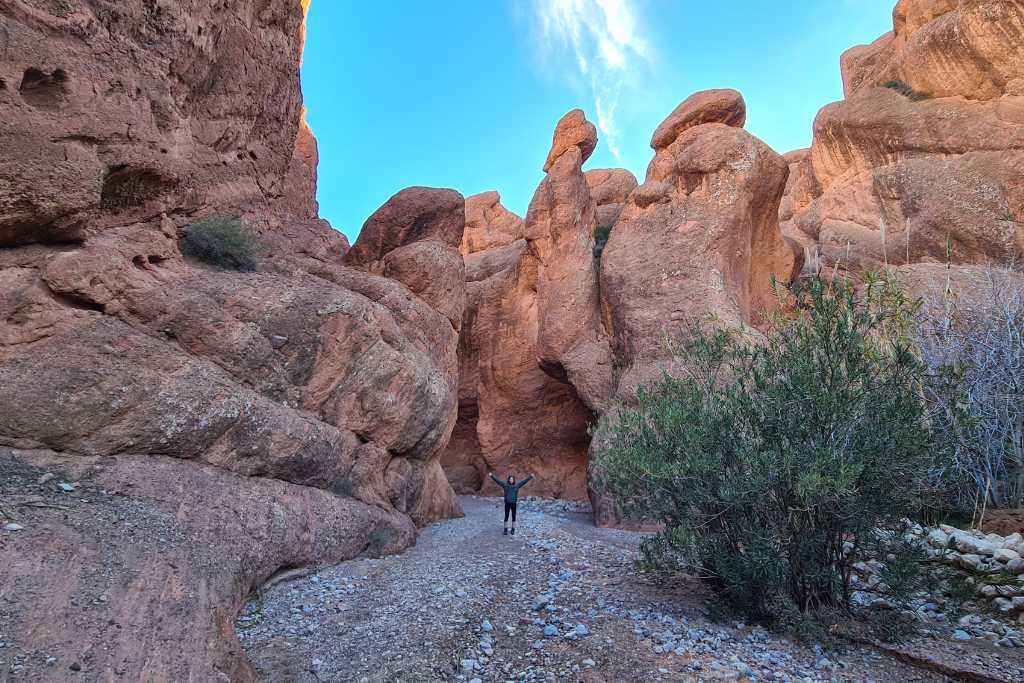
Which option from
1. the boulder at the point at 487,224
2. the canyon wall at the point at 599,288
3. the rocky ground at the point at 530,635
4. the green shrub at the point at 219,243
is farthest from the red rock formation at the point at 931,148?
the boulder at the point at 487,224

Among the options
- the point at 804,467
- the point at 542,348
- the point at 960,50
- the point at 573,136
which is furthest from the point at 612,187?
the point at 804,467

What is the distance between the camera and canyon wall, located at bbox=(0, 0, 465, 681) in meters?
6.08

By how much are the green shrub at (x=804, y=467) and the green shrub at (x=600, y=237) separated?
1767cm

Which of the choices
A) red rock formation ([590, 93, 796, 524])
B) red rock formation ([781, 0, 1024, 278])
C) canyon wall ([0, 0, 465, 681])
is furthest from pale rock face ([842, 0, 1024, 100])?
canyon wall ([0, 0, 465, 681])

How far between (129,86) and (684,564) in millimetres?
11558

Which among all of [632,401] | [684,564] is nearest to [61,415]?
[684,564]

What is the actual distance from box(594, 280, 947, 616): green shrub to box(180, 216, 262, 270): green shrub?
28.4 ft

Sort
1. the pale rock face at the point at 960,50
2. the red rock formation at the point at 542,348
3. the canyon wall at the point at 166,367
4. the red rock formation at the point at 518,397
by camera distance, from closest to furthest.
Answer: the canyon wall at the point at 166,367 → the pale rock face at the point at 960,50 → the red rock formation at the point at 542,348 → the red rock formation at the point at 518,397

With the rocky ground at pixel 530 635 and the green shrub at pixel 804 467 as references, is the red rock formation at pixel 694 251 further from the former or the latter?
the green shrub at pixel 804 467

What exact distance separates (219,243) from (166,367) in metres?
3.60

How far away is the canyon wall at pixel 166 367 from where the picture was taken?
608cm

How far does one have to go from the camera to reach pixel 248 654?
6320mm

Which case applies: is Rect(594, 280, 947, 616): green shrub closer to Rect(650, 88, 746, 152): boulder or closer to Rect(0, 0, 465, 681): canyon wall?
Rect(0, 0, 465, 681): canyon wall

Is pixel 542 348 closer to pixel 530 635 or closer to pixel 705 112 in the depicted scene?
pixel 705 112
